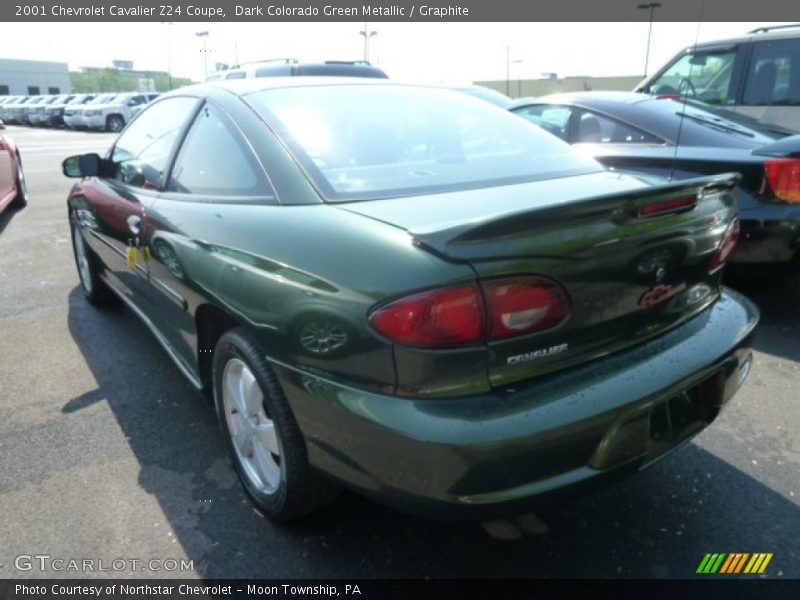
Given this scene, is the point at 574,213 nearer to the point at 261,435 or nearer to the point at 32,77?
the point at 261,435

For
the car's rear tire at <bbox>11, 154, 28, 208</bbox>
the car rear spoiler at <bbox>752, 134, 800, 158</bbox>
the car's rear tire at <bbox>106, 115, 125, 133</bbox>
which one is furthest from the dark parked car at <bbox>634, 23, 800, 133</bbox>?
the car's rear tire at <bbox>106, 115, 125, 133</bbox>

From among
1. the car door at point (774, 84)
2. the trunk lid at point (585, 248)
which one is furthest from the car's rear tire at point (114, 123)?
the trunk lid at point (585, 248)

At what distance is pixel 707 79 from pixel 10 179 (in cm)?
798

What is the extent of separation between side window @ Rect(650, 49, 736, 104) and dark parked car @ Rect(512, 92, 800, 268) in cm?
193

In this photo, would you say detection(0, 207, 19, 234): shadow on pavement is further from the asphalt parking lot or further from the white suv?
the white suv

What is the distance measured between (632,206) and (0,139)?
323 inches

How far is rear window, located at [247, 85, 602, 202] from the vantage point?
2.15 metres

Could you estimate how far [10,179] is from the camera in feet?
25.0

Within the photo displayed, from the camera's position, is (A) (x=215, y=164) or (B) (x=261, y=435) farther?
(A) (x=215, y=164)

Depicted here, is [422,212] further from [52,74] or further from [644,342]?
[52,74]

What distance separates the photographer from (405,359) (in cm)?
157

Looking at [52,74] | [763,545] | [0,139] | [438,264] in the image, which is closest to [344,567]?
[438,264]

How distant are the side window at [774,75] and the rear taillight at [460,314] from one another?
225 inches

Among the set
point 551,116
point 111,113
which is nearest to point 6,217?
point 551,116
